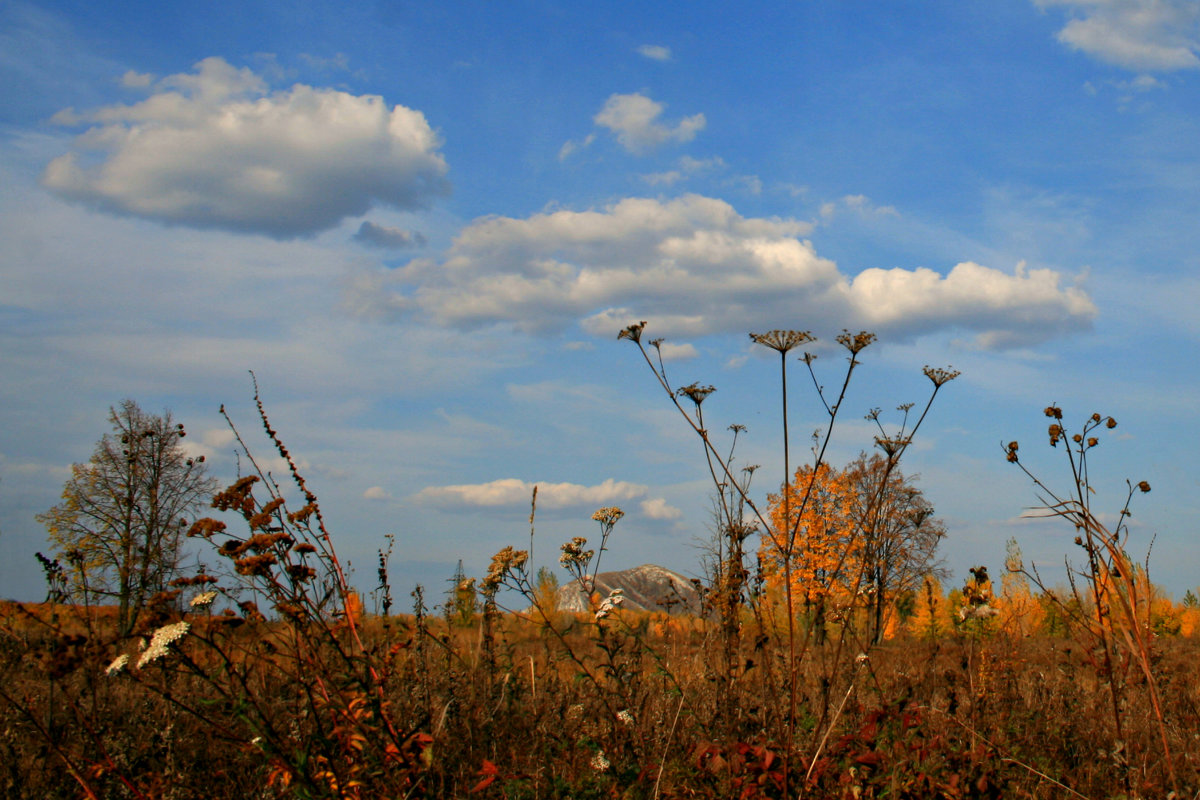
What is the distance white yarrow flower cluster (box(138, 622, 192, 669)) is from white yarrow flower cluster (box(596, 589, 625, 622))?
1848 millimetres

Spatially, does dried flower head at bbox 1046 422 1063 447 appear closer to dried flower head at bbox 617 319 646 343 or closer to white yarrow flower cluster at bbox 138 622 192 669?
dried flower head at bbox 617 319 646 343

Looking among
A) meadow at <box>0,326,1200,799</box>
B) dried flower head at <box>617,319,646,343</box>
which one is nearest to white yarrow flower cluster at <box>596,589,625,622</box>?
meadow at <box>0,326,1200,799</box>

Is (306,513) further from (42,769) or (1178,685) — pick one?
(1178,685)

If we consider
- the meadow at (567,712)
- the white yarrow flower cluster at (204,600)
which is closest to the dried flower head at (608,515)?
the meadow at (567,712)

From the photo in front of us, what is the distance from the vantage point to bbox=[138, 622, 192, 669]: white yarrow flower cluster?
7.55 ft

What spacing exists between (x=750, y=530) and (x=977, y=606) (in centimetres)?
143

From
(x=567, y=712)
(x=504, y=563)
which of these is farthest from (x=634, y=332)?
(x=567, y=712)

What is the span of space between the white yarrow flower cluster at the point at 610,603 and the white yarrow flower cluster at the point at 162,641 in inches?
72.7

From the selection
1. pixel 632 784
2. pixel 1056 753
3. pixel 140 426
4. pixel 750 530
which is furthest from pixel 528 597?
pixel 140 426

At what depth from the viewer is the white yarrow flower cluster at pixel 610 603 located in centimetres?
373

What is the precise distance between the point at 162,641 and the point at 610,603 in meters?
2.15

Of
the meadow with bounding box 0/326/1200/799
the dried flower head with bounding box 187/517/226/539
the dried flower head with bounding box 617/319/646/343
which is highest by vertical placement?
the dried flower head with bounding box 617/319/646/343

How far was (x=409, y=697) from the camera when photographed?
15.1 feet

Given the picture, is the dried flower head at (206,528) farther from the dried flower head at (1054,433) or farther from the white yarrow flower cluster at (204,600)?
the dried flower head at (1054,433)
